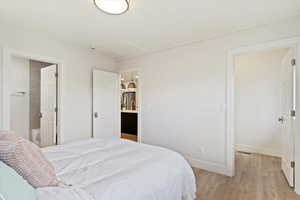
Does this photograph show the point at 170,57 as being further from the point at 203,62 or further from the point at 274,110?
the point at 274,110

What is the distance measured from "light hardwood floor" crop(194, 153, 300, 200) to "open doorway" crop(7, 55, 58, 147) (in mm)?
2772

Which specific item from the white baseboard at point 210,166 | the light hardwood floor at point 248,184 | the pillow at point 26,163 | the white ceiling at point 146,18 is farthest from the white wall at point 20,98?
the light hardwood floor at point 248,184

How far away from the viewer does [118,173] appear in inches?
49.8

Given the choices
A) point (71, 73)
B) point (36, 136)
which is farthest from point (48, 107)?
point (36, 136)

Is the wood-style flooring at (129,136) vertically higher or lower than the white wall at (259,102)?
lower

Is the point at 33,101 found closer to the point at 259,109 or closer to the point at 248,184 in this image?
the point at 248,184

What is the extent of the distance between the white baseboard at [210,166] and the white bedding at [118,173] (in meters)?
1.32

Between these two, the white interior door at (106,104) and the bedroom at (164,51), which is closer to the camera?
the bedroom at (164,51)

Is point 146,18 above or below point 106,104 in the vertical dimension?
above

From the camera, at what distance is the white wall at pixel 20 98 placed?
12.4 ft

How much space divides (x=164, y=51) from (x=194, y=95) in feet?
3.83

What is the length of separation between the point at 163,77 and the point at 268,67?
2.47 m

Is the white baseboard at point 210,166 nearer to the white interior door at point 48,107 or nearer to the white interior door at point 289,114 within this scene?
the white interior door at point 289,114

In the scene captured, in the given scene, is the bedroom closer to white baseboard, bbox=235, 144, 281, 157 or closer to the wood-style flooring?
the wood-style flooring
